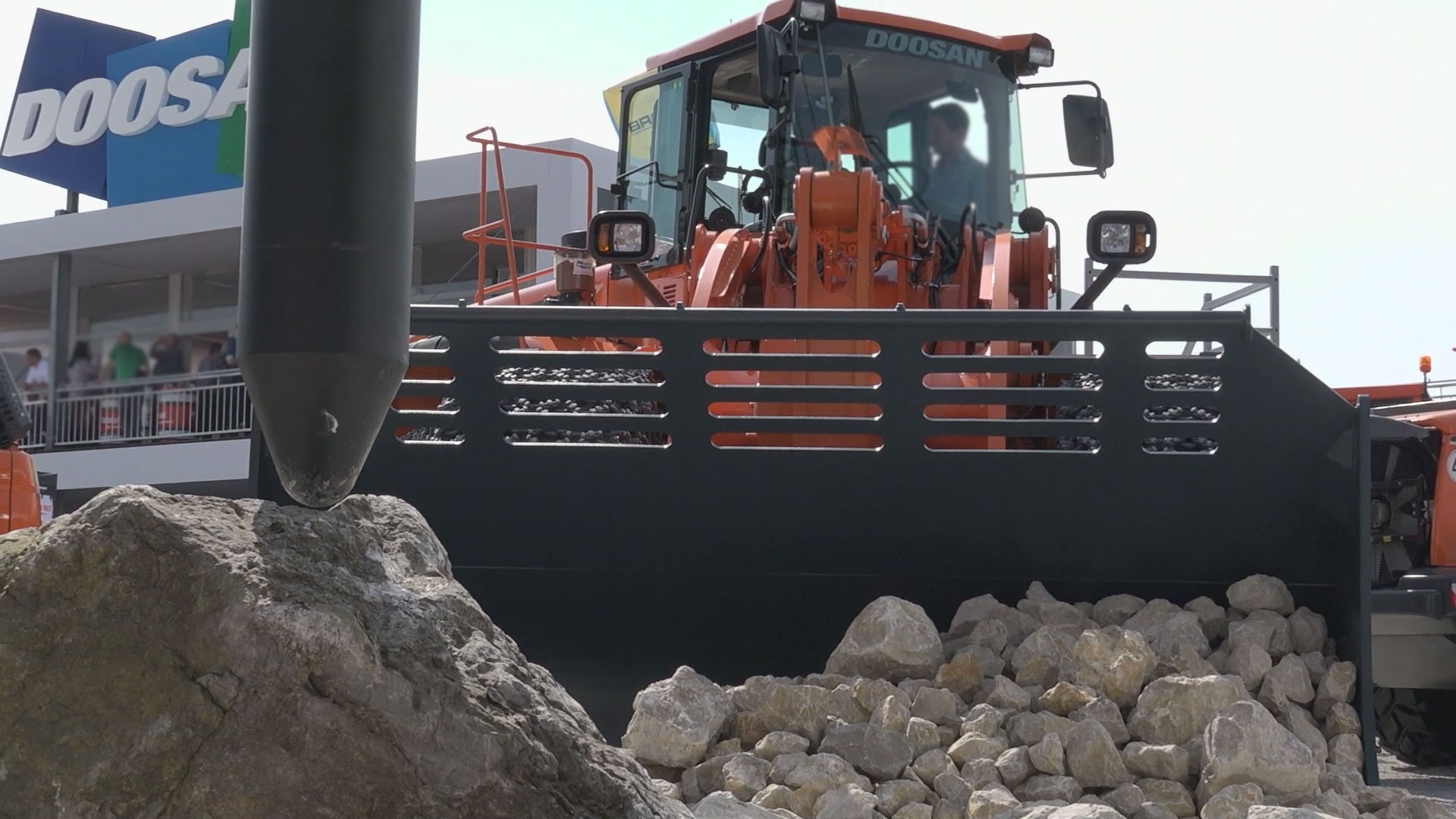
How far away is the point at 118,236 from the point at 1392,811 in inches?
765

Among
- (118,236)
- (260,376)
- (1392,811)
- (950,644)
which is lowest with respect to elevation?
(1392,811)

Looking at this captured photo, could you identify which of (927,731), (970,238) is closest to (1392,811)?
(927,731)

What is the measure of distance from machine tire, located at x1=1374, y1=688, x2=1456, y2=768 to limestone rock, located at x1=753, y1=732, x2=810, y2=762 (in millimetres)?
4493

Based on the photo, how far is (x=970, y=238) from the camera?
5660 millimetres

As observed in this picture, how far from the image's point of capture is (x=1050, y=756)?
3.62 m

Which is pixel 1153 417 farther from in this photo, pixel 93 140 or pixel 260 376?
pixel 93 140

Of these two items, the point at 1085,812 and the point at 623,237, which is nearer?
the point at 1085,812

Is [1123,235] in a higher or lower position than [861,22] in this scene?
lower

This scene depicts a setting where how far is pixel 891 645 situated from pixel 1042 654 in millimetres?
386

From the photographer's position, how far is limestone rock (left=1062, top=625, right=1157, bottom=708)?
151 inches

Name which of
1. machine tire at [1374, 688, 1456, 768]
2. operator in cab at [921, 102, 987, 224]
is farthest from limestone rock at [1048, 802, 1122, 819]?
machine tire at [1374, 688, 1456, 768]

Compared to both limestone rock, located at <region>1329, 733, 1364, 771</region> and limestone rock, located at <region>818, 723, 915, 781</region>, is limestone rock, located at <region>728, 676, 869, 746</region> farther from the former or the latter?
limestone rock, located at <region>1329, 733, 1364, 771</region>

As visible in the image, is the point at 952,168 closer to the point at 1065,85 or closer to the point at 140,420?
the point at 1065,85

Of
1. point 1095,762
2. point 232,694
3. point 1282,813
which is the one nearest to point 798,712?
point 1095,762
